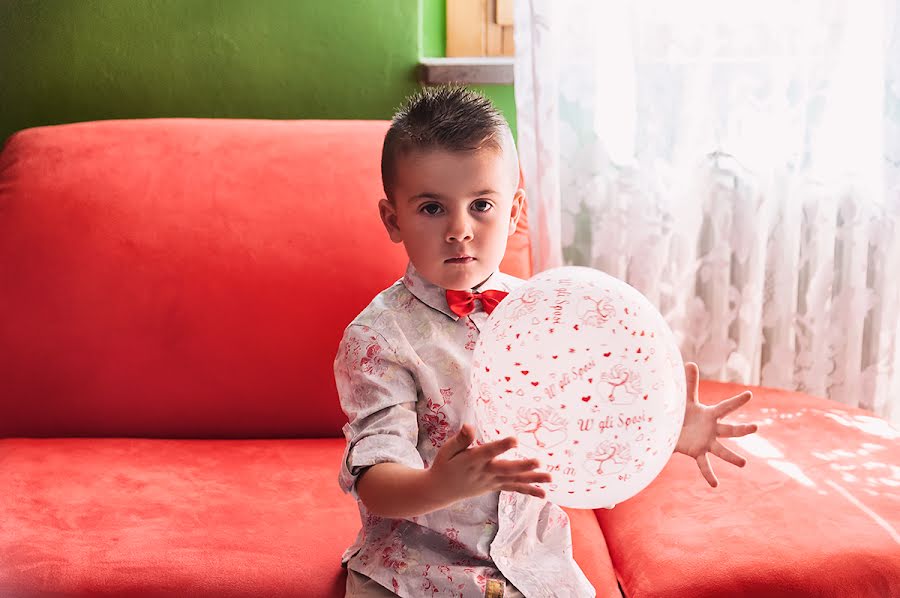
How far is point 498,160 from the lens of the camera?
112cm

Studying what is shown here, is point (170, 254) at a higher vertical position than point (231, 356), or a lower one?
higher

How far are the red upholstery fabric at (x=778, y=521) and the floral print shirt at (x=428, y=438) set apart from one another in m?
0.17

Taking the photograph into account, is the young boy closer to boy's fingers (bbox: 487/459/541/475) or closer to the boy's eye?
the boy's eye

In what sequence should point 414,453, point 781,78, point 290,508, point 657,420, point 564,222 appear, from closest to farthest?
1. point 657,420
2. point 414,453
3. point 290,508
4. point 781,78
5. point 564,222

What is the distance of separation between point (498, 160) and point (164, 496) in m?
0.83

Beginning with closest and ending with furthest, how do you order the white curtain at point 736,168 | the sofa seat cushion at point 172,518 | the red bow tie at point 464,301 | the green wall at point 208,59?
the red bow tie at point 464,301, the sofa seat cushion at point 172,518, the white curtain at point 736,168, the green wall at point 208,59

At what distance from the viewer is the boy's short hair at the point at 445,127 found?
1.10 m

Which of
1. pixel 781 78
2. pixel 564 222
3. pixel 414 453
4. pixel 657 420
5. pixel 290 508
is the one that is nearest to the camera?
pixel 657 420

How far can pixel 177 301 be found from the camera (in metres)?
1.74

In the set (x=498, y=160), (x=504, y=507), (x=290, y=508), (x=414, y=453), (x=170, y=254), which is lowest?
(x=290, y=508)

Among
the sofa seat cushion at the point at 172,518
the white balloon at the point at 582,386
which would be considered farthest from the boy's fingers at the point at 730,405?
the sofa seat cushion at the point at 172,518

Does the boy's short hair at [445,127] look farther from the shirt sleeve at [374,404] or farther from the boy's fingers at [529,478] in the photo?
the boy's fingers at [529,478]

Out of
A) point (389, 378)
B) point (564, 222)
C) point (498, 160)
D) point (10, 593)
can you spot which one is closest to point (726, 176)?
point (564, 222)

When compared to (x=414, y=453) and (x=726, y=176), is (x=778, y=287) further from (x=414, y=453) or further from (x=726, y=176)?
(x=414, y=453)
